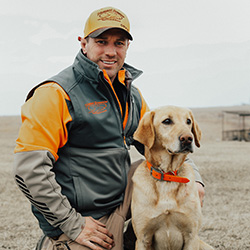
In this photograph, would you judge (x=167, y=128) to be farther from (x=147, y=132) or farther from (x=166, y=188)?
(x=166, y=188)

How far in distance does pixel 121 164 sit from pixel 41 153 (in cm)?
85

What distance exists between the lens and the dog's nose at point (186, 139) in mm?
2706

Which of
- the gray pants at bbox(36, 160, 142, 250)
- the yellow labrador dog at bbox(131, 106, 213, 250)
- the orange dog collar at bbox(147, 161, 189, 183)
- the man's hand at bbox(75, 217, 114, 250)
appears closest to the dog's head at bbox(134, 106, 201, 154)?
the yellow labrador dog at bbox(131, 106, 213, 250)

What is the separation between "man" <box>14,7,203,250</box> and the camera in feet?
8.63

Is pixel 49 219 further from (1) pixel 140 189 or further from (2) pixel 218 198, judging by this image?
(2) pixel 218 198

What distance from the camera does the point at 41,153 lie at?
2568 mm

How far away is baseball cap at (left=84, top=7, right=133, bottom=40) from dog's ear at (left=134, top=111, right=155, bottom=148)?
2.82 ft

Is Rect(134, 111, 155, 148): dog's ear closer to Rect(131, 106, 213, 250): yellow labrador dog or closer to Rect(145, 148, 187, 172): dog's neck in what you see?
Rect(131, 106, 213, 250): yellow labrador dog

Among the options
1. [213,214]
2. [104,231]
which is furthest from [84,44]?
[213,214]

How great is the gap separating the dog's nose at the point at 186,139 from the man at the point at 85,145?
0.62 m

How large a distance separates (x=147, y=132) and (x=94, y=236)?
100 cm

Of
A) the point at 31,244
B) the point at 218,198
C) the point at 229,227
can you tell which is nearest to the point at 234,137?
the point at 218,198

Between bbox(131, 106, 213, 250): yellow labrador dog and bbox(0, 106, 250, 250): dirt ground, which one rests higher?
bbox(131, 106, 213, 250): yellow labrador dog

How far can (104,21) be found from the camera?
3.05m
